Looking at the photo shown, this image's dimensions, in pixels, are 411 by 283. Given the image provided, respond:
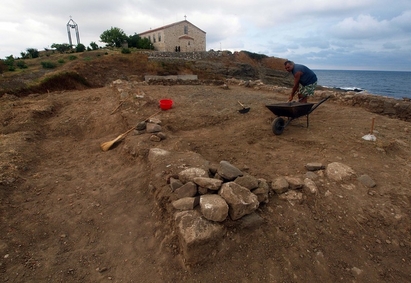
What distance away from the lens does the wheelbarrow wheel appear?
5426 millimetres

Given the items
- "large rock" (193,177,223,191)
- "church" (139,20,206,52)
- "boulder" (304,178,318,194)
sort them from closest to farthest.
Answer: "large rock" (193,177,223,191)
"boulder" (304,178,318,194)
"church" (139,20,206,52)

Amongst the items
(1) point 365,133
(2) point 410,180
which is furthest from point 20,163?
(1) point 365,133

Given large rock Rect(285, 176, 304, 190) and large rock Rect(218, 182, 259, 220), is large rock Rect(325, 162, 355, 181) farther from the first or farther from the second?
large rock Rect(218, 182, 259, 220)

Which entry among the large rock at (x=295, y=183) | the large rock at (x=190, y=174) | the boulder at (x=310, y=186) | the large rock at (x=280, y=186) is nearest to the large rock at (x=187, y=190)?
the large rock at (x=190, y=174)

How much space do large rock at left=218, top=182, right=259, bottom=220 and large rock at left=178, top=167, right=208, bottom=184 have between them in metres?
0.46

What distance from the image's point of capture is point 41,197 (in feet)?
11.4

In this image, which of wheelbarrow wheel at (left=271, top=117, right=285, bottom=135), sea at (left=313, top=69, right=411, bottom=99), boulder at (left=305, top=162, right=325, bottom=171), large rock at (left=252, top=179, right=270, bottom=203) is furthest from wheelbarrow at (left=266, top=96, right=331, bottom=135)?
sea at (left=313, top=69, right=411, bottom=99)

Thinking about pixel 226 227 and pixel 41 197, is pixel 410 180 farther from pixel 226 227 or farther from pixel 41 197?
pixel 41 197

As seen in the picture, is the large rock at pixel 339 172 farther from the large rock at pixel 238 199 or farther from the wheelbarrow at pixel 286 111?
the wheelbarrow at pixel 286 111

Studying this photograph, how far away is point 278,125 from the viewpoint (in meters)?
5.53

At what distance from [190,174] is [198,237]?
99 cm

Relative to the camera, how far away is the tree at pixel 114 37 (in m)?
34.8

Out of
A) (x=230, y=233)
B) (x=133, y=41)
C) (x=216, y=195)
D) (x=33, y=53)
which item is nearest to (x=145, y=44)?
(x=133, y=41)

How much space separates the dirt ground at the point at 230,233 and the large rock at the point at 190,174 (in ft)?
1.71
